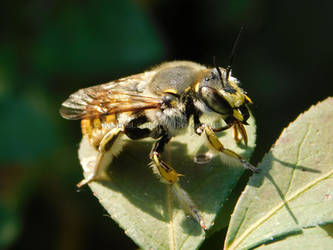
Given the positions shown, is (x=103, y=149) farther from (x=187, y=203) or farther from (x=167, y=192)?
(x=187, y=203)

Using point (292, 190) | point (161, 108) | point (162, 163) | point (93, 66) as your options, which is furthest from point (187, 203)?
point (93, 66)

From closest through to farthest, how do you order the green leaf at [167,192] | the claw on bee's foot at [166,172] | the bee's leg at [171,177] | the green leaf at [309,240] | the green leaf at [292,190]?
the green leaf at [309,240] < the green leaf at [292,190] < the green leaf at [167,192] < the bee's leg at [171,177] < the claw on bee's foot at [166,172]

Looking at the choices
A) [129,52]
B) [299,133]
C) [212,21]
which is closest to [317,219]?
[299,133]

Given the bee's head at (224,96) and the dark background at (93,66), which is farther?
the dark background at (93,66)

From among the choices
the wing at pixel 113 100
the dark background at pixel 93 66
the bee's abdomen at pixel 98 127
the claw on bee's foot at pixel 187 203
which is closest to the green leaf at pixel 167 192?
the claw on bee's foot at pixel 187 203

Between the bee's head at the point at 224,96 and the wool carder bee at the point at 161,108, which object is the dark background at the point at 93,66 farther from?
the bee's head at the point at 224,96

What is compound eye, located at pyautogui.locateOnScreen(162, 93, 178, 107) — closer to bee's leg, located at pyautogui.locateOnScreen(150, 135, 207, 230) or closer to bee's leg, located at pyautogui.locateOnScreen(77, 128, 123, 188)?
bee's leg, located at pyautogui.locateOnScreen(150, 135, 207, 230)

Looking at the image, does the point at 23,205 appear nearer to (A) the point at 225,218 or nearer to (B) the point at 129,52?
(B) the point at 129,52
